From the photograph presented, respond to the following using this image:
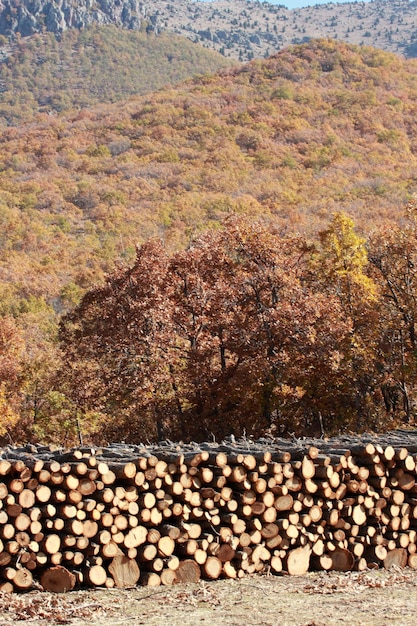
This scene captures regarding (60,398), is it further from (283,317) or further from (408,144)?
(408,144)

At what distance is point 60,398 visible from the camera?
1117 inches

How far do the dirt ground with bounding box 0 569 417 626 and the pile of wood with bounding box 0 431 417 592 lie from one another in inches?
9.7

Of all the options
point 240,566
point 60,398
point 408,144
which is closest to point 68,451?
point 240,566

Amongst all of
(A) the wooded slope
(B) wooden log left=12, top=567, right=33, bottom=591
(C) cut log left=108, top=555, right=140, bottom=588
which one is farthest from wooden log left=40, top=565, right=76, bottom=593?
(A) the wooded slope

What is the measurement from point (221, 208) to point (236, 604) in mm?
73596

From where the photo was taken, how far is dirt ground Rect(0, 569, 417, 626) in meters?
6.99

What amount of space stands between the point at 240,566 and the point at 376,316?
14.1m

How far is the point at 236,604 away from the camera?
300 inches

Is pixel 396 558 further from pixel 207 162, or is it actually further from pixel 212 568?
pixel 207 162

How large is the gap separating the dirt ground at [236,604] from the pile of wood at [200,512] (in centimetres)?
25

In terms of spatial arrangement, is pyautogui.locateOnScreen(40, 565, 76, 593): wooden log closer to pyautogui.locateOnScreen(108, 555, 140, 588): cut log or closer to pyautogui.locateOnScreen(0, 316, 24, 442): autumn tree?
pyautogui.locateOnScreen(108, 555, 140, 588): cut log

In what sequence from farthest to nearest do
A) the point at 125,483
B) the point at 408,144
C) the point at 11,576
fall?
1. the point at 408,144
2. the point at 125,483
3. the point at 11,576

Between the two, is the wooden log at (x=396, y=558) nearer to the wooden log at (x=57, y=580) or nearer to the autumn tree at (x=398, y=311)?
the wooden log at (x=57, y=580)

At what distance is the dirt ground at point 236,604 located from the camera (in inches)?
275
